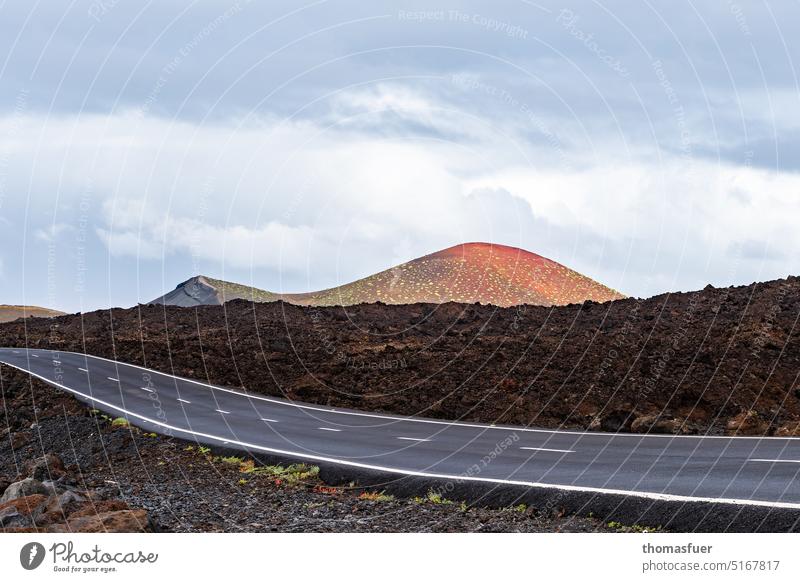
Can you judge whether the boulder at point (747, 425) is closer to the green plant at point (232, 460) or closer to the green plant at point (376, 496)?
the green plant at point (376, 496)

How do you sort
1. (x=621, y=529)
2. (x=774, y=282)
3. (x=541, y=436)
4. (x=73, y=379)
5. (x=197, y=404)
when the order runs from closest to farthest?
(x=621, y=529) → (x=541, y=436) → (x=197, y=404) → (x=73, y=379) → (x=774, y=282)

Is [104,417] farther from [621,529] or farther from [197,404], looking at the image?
[621,529]

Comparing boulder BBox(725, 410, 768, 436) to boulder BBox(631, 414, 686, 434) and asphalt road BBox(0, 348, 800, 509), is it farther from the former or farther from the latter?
asphalt road BBox(0, 348, 800, 509)

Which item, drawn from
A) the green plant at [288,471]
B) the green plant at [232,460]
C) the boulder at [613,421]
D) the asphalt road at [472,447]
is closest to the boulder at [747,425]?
the asphalt road at [472,447]

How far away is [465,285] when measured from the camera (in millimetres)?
72125

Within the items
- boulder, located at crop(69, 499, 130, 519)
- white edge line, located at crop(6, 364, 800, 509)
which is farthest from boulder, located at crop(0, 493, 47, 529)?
white edge line, located at crop(6, 364, 800, 509)

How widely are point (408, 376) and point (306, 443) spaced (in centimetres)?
1202

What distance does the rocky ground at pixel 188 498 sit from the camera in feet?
38.4

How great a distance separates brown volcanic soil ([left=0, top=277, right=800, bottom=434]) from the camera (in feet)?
84.9

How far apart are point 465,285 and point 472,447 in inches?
2057

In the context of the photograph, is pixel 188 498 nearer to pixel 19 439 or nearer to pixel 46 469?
pixel 46 469

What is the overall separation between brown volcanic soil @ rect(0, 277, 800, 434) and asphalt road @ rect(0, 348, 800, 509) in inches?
81.7

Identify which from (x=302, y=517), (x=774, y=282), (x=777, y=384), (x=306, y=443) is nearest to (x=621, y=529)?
(x=302, y=517)
